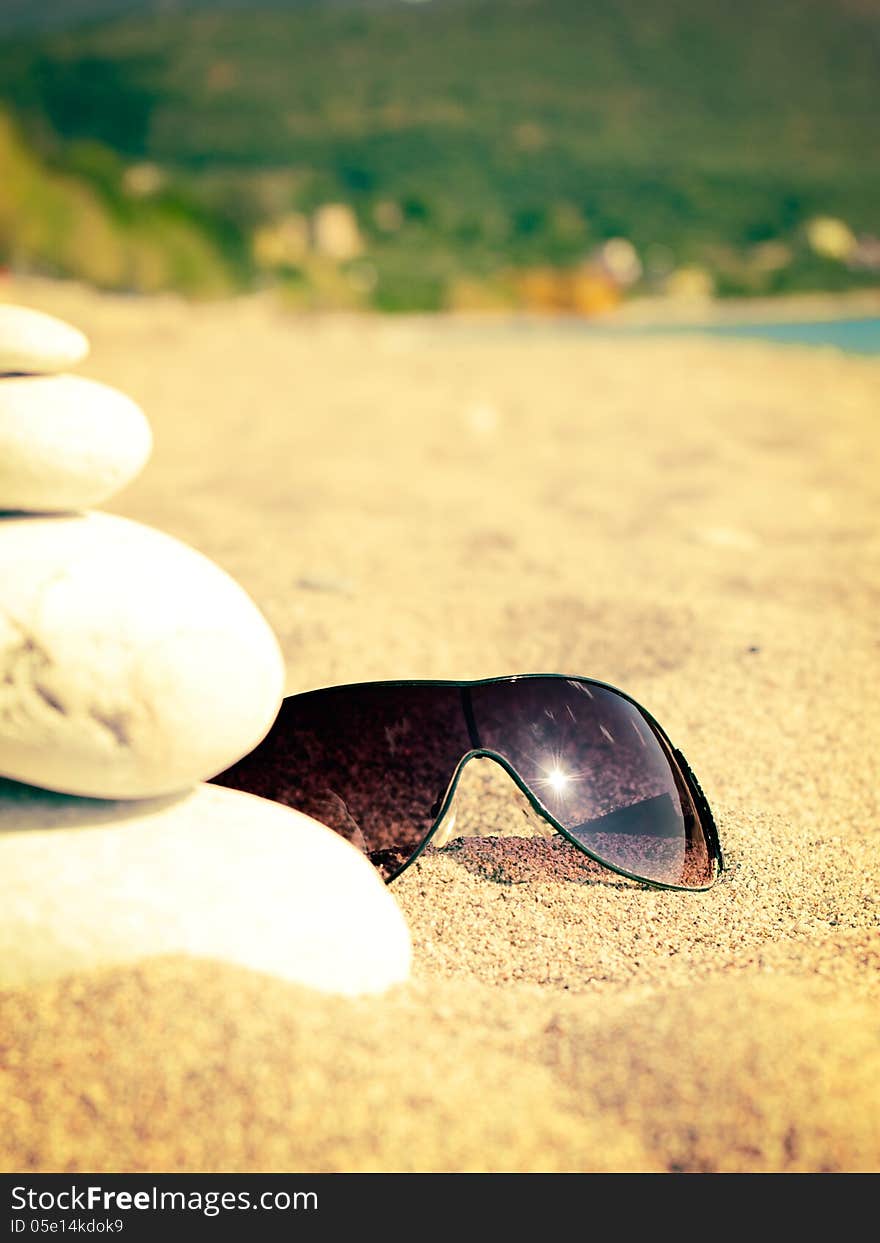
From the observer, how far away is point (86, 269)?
12.7 m

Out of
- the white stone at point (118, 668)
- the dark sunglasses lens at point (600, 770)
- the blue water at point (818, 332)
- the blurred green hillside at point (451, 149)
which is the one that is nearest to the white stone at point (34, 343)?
the white stone at point (118, 668)

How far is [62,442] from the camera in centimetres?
143

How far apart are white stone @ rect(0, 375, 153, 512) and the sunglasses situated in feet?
2.04

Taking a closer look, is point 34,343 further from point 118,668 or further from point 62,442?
point 118,668

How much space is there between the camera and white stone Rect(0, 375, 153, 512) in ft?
4.63

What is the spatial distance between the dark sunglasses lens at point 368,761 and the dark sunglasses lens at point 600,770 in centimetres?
10

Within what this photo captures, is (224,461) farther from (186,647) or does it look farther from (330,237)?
(330,237)

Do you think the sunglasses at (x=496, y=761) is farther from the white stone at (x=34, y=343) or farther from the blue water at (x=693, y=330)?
the blue water at (x=693, y=330)

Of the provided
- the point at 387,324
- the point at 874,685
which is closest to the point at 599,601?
the point at 874,685

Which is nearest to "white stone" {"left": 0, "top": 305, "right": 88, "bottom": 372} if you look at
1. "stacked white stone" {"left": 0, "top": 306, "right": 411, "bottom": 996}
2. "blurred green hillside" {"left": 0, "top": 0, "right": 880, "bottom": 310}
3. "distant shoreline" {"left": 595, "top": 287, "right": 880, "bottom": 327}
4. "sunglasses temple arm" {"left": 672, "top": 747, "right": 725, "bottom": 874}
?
"stacked white stone" {"left": 0, "top": 306, "right": 411, "bottom": 996}

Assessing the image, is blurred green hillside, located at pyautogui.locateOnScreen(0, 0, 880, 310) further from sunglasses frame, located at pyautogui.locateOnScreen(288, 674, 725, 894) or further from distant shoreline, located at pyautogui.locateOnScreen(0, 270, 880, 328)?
sunglasses frame, located at pyautogui.locateOnScreen(288, 674, 725, 894)

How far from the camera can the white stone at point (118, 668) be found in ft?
4.45

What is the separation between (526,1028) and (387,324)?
15.5 metres

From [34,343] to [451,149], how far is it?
3457 cm
